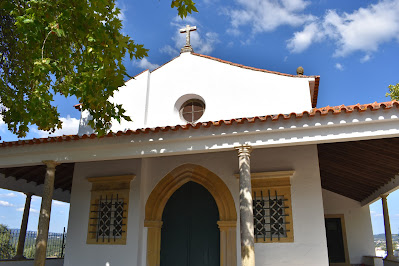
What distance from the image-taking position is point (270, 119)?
580 cm

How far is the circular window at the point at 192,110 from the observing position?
29.8 ft

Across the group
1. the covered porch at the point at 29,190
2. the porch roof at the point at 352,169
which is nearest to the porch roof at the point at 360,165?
the porch roof at the point at 352,169

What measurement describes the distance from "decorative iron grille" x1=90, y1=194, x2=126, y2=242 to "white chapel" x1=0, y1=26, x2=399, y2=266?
3 centimetres

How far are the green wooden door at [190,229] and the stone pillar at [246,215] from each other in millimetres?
2381

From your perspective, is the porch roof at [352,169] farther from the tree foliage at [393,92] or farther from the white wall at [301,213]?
the tree foliage at [393,92]

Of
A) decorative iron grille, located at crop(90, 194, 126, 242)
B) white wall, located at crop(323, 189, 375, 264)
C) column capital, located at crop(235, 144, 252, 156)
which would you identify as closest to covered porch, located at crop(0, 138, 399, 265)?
white wall, located at crop(323, 189, 375, 264)

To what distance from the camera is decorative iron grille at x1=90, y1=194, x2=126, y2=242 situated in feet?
26.8

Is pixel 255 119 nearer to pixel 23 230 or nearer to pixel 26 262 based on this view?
pixel 26 262

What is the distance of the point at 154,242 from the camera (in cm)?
791

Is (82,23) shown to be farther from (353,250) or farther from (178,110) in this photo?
(353,250)

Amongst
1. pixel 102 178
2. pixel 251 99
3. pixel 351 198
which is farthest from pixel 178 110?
pixel 351 198

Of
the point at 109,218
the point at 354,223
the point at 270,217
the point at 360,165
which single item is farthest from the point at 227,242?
the point at 354,223

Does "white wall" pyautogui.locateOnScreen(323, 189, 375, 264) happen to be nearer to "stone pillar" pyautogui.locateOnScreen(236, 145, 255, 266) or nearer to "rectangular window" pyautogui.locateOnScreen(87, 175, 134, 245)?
"stone pillar" pyautogui.locateOnScreen(236, 145, 255, 266)

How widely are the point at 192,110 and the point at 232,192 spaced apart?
270cm
